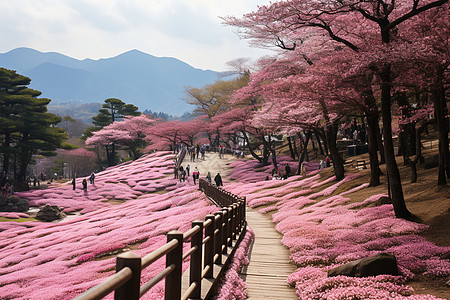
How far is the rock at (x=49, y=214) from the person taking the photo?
111 feet

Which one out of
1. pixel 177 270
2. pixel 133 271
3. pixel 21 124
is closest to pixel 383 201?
pixel 177 270

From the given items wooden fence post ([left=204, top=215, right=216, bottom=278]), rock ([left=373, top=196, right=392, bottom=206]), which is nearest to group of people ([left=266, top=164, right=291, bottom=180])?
rock ([left=373, top=196, right=392, bottom=206])

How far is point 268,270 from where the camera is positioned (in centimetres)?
927

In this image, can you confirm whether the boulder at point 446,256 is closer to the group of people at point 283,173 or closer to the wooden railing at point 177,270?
the wooden railing at point 177,270

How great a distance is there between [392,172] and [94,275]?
10.9m

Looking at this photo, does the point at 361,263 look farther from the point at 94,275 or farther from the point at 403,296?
the point at 94,275

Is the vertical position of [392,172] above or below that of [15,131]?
below

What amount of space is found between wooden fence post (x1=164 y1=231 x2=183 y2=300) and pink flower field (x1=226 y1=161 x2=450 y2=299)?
3.34 m

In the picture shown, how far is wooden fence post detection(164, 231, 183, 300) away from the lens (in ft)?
14.0

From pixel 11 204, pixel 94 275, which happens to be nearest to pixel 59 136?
pixel 11 204

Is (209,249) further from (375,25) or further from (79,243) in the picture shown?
(79,243)

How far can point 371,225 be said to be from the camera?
12500mm

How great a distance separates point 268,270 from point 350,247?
2689mm

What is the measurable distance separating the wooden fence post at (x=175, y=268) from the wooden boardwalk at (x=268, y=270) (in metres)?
2.95
